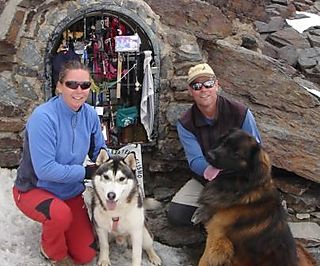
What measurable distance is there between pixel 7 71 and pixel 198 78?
6.62 ft

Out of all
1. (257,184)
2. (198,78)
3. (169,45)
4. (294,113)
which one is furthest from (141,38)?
(257,184)

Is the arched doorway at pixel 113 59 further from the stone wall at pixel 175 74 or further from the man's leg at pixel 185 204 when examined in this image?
the man's leg at pixel 185 204

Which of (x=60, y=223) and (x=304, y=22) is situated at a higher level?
(x=60, y=223)

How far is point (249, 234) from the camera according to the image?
4070 mm

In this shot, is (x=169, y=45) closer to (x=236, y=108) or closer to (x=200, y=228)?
(x=236, y=108)

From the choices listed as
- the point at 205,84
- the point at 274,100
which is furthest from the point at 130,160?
the point at 274,100

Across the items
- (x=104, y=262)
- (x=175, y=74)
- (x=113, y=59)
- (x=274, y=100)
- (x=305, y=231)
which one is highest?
(x=113, y=59)

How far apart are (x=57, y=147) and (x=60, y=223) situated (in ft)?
1.91

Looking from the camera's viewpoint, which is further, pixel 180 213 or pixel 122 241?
pixel 180 213

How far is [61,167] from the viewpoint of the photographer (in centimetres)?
405

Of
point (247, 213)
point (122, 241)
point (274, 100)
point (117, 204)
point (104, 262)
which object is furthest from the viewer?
point (274, 100)

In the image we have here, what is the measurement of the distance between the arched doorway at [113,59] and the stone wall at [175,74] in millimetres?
67

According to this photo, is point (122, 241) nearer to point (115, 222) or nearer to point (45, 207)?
point (115, 222)

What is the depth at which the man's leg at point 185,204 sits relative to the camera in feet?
16.6
